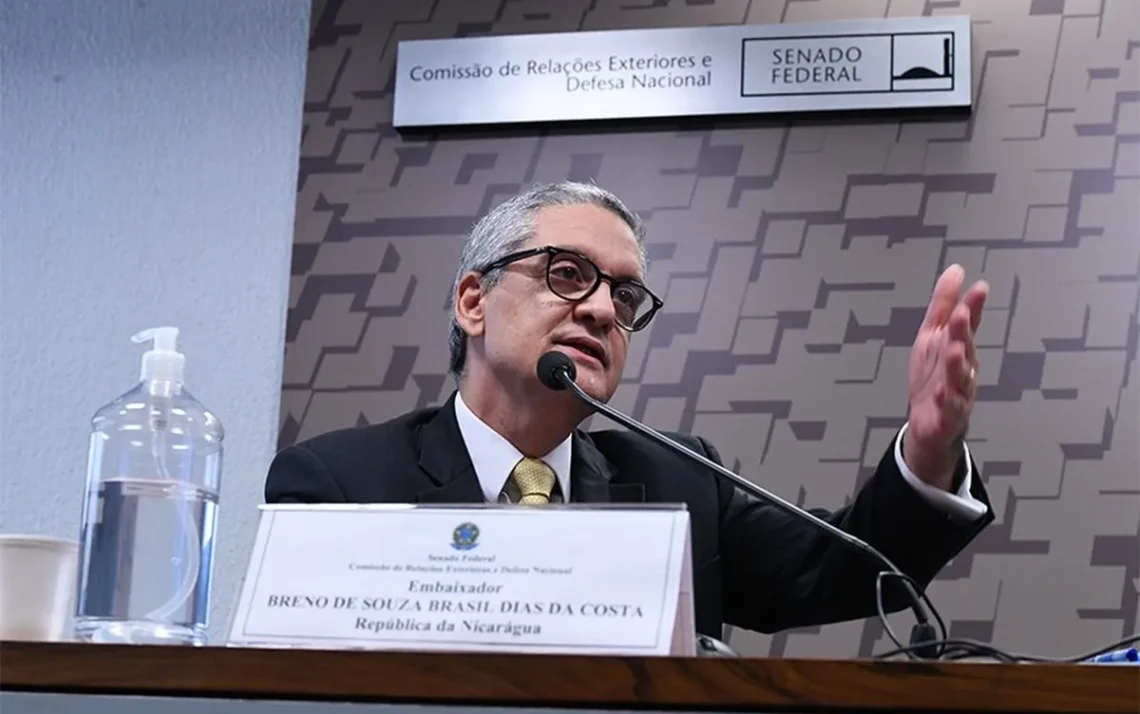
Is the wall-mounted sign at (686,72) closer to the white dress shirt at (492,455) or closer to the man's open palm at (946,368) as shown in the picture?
the white dress shirt at (492,455)

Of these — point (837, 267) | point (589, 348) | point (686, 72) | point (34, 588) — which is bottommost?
point (34, 588)

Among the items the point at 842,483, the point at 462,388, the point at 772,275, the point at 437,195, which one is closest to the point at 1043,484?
the point at 842,483

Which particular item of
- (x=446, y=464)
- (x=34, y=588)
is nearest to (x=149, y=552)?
(x=34, y=588)

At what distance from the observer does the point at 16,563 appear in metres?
1.17

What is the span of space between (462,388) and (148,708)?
1.18 m

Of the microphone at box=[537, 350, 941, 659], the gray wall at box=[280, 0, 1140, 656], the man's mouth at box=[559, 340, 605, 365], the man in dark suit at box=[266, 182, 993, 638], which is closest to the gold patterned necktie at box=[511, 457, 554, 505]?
the man in dark suit at box=[266, 182, 993, 638]

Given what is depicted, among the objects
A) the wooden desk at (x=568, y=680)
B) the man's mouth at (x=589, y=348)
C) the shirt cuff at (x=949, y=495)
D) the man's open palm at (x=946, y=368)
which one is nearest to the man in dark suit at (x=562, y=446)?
the man's mouth at (x=589, y=348)

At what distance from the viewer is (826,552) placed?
1.94 meters

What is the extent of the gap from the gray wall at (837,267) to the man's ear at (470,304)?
584mm

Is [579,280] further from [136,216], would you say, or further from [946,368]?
[136,216]

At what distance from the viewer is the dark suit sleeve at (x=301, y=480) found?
1837 millimetres

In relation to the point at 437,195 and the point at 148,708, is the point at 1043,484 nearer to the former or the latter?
the point at 437,195

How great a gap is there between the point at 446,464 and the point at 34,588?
2.65ft

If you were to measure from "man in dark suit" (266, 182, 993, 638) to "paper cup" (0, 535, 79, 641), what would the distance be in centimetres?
63
